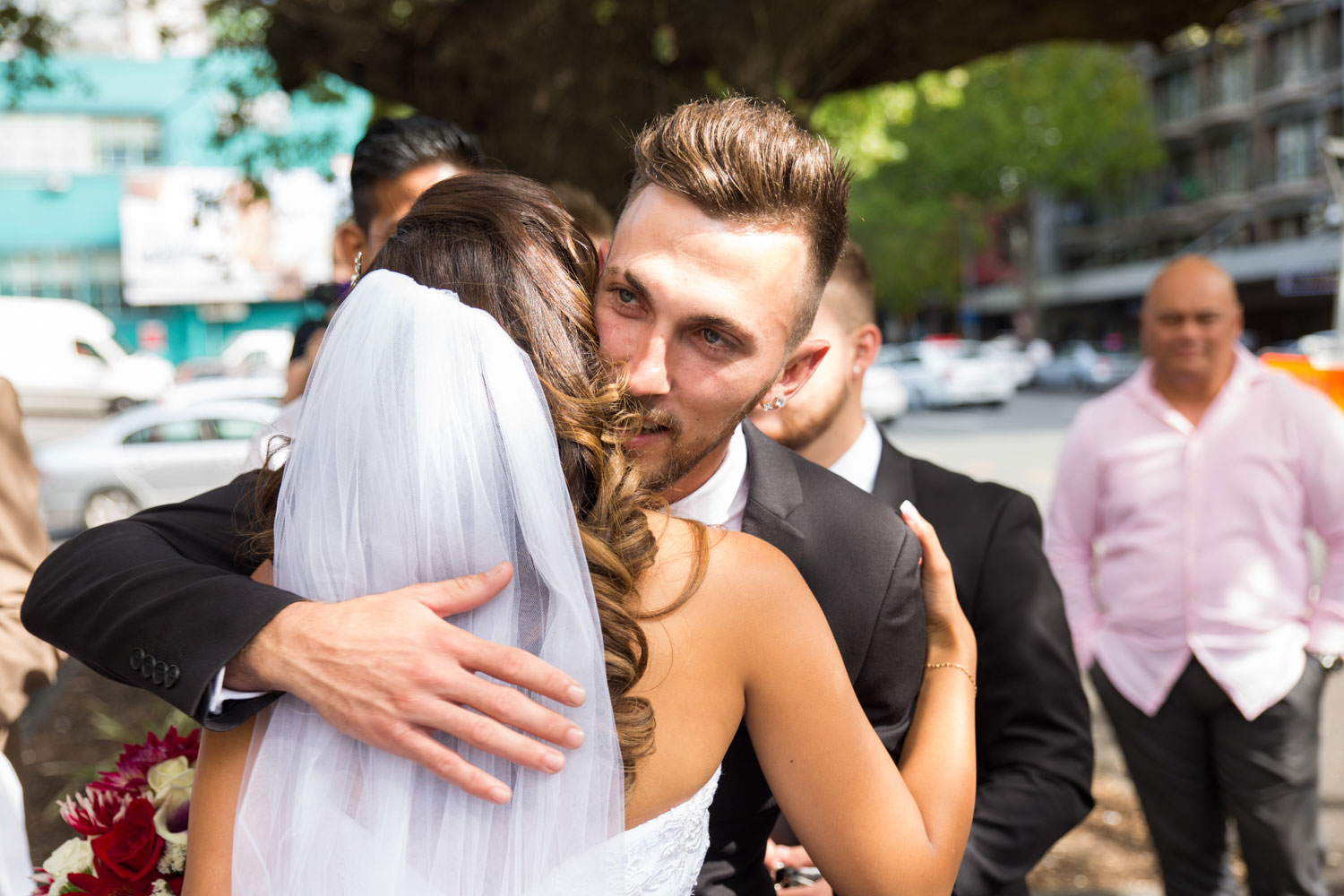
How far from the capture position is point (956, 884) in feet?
6.78

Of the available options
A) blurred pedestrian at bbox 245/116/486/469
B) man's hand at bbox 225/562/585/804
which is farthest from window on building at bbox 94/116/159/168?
man's hand at bbox 225/562/585/804

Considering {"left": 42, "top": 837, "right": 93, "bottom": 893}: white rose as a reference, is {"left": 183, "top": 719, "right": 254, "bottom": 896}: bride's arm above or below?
above

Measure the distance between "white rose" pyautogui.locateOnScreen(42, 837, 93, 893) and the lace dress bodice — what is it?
0.94 metres

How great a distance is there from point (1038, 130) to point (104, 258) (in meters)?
28.3

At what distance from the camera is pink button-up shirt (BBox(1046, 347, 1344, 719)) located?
3.31m

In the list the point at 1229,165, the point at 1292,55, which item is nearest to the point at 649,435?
the point at 1292,55

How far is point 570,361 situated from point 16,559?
5.83 ft

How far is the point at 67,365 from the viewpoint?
20484 millimetres

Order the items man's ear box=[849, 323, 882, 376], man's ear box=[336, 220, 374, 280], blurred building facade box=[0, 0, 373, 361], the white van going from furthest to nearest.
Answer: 1. blurred building facade box=[0, 0, 373, 361]
2. the white van
3. man's ear box=[336, 220, 374, 280]
4. man's ear box=[849, 323, 882, 376]

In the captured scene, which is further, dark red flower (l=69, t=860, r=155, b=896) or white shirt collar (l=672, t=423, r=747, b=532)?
white shirt collar (l=672, t=423, r=747, b=532)

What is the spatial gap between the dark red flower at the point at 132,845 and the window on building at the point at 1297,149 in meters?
38.5

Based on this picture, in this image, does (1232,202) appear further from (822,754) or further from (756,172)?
(822,754)

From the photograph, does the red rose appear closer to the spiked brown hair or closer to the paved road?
the spiked brown hair

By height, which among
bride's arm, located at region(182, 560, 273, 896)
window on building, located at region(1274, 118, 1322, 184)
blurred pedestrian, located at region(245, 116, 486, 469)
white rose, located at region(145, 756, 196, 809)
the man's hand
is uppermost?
window on building, located at region(1274, 118, 1322, 184)
